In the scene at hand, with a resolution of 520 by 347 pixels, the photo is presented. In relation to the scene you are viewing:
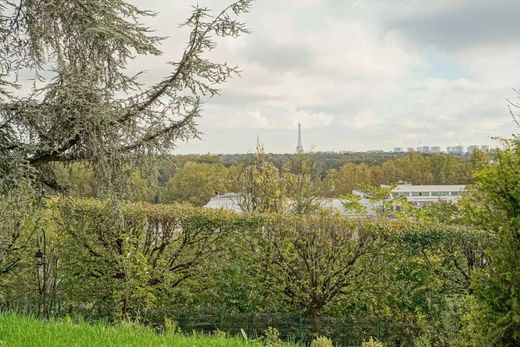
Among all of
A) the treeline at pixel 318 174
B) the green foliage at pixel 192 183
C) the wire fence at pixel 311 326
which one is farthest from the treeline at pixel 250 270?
the green foliage at pixel 192 183

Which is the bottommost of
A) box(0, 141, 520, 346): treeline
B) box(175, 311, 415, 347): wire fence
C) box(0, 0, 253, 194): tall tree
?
box(175, 311, 415, 347): wire fence

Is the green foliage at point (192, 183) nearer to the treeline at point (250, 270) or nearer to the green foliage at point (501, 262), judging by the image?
the treeline at point (250, 270)

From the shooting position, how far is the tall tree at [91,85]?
5059 mm

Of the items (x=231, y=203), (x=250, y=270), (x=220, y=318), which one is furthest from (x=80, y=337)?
(x=231, y=203)

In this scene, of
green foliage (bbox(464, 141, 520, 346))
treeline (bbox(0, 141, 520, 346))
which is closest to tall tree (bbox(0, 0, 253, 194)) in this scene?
treeline (bbox(0, 141, 520, 346))

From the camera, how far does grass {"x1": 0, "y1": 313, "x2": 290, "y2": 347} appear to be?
405cm

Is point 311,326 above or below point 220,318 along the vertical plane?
below

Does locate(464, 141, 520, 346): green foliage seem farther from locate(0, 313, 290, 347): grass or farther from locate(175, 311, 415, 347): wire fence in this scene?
locate(175, 311, 415, 347): wire fence

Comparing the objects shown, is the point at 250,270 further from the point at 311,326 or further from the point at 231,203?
the point at 231,203

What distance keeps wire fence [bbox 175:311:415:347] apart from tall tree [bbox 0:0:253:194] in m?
3.12

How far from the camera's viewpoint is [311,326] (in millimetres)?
7625

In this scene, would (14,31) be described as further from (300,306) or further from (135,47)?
(300,306)

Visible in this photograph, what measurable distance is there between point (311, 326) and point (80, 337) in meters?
4.14

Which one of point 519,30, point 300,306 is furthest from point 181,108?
point 519,30
